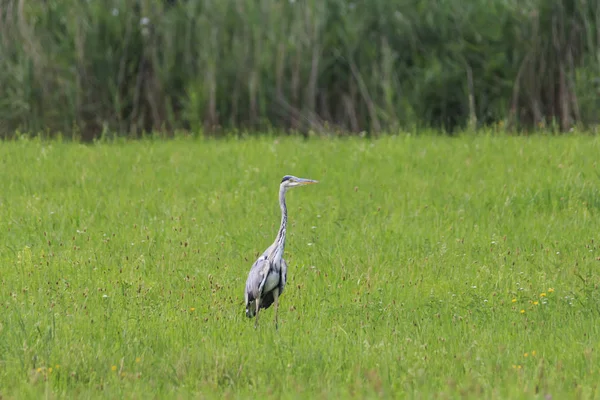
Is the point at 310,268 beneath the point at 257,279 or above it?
beneath

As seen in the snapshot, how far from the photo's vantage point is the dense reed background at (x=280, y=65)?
51.4 ft

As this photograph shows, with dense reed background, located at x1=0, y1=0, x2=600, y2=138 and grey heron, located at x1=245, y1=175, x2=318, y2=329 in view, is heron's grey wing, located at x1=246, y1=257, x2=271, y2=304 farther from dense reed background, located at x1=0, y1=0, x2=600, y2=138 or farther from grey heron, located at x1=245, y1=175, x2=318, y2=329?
dense reed background, located at x1=0, y1=0, x2=600, y2=138

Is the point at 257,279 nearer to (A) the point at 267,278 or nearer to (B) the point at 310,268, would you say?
(A) the point at 267,278

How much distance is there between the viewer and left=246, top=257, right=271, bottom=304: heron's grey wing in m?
6.84

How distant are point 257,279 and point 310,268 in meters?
1.70

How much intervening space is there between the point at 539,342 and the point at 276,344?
1.66m

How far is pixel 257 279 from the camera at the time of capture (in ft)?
22.6

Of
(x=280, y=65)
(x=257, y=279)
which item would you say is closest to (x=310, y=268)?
(x=257, y=279)

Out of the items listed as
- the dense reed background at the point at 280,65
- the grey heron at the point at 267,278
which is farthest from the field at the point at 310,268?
the dense reed background at the point at 280,65

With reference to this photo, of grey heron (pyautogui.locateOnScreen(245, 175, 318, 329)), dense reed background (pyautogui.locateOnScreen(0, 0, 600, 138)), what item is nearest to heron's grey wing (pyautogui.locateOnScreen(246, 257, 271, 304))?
grey heron (pyautogui.locateOnScreen(245, 175, 318, 329))

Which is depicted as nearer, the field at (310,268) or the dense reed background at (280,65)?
the field at (310,268)

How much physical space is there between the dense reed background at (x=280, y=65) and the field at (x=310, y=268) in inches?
73.2

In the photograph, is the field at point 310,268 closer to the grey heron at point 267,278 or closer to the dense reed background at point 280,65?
the grey heron at point 267,278

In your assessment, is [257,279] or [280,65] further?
[280,65]
